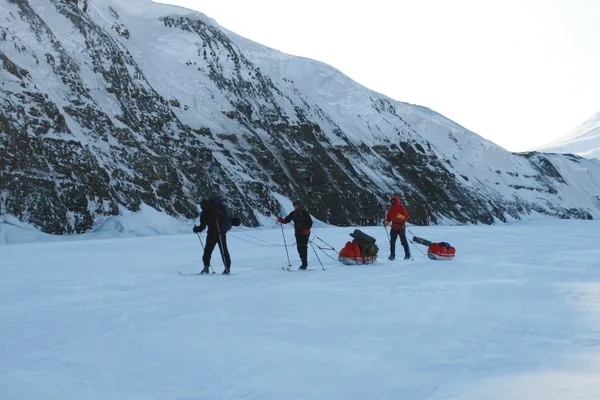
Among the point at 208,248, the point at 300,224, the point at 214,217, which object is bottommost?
the point at 208,248

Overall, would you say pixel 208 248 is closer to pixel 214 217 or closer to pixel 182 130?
pixel 214 217

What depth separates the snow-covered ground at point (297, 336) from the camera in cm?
427

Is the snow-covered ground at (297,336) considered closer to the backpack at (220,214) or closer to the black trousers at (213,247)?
the black trousers at (213,247)

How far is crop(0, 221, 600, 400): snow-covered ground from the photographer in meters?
A: 4.27

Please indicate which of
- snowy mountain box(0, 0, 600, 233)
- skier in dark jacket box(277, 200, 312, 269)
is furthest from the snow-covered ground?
snowy mountain box(0, 0, 600, 233)

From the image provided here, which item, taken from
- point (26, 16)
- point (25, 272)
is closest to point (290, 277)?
point (25, 272)

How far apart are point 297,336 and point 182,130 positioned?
3863 centimetres

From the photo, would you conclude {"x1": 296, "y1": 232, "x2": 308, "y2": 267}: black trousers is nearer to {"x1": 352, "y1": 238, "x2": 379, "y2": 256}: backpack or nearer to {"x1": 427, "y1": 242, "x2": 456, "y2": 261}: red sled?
{"x1": 352, "y1": 238, "x2": 379, "y2": 256}: backpack

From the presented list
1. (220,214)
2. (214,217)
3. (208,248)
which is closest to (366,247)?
(220,214)

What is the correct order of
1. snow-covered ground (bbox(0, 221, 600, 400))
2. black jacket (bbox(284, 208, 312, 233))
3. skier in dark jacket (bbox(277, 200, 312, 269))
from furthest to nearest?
black jacket (bbox(284, 208, 312, 233)) → skier in dark jacket (bbox(277, 200, 312, 269)) → snow-covered ground (bbox(0, 221, 600, 400))

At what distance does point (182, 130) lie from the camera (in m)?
43.1

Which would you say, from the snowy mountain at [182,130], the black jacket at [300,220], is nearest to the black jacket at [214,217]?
the black jacket at [300,220]

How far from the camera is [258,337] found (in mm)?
5883

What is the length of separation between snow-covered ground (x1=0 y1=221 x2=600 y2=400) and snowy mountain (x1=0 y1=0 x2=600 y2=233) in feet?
68.5
